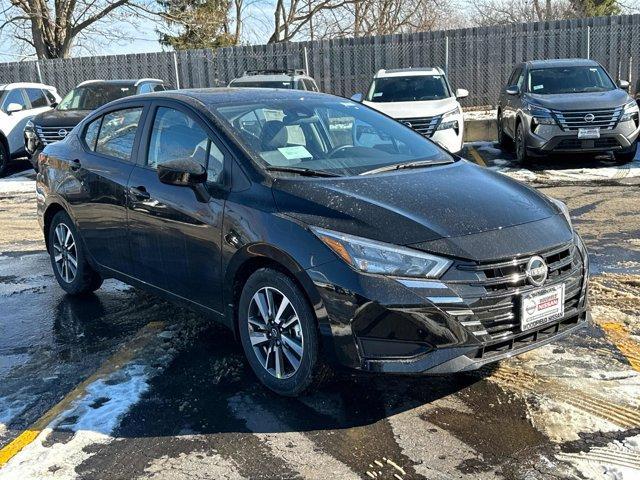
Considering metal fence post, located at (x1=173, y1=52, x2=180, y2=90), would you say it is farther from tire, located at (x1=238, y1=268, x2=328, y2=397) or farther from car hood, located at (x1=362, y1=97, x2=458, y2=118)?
tire, located at (x1=238, y1=268, x2=328, y2=397)

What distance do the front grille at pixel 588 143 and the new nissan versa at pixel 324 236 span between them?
6.95m

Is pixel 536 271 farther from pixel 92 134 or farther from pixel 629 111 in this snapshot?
pixel 629 111

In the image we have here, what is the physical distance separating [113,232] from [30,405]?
59.2 inches

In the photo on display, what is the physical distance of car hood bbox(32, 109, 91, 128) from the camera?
542 inches

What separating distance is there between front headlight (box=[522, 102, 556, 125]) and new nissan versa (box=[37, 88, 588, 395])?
691cm

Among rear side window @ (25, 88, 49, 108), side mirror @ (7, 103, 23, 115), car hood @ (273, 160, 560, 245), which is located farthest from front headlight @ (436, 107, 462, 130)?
rear side window @ (25, 88, 49, 108)

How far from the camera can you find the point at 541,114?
11617mm

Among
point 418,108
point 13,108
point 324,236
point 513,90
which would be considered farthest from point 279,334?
point 13,108

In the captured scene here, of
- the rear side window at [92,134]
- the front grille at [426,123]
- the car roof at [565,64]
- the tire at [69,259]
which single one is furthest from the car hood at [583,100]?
the tire at [69,259]

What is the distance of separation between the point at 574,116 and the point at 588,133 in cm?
34

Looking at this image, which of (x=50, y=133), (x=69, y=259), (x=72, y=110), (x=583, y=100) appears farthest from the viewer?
(x=72, y=110)

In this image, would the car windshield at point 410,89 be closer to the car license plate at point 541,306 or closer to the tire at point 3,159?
the tire at point 3,159

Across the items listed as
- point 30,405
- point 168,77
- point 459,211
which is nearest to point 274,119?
point 459,211

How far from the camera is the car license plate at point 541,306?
3.58 meters
